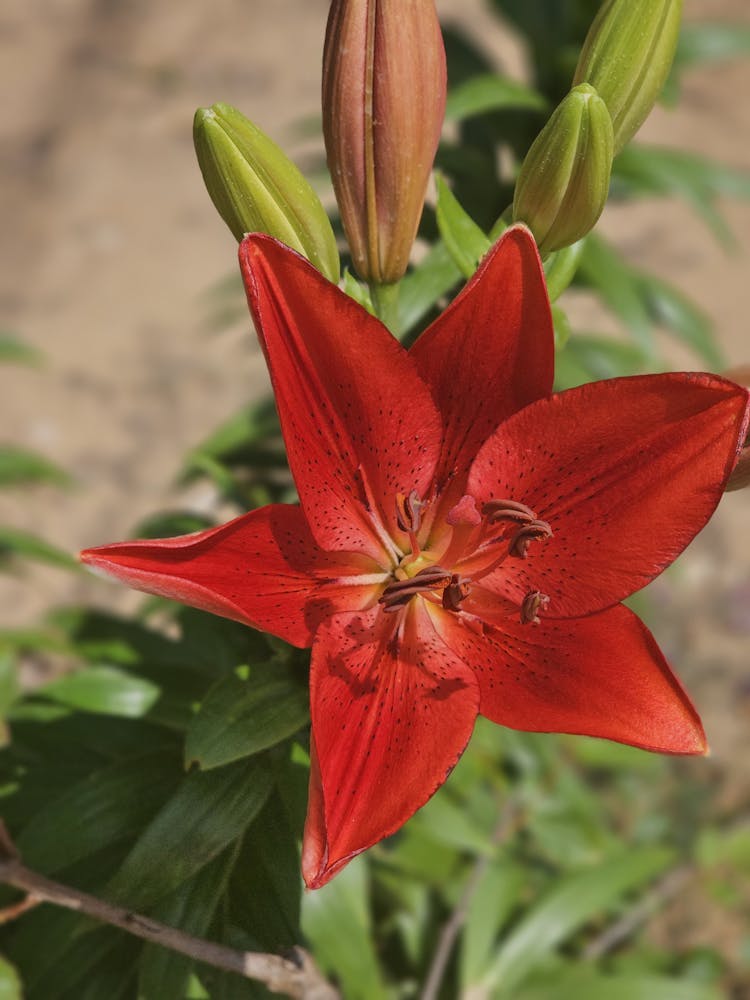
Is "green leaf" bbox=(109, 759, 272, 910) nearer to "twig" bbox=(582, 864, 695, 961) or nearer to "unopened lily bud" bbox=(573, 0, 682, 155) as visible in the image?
"unopened lily bud" bbox=(573, 0, 682, 155)

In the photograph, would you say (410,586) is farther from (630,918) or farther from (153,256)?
(153,256)

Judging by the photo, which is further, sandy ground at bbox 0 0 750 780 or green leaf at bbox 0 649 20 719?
sandy ground at bbox 0 0 750 780

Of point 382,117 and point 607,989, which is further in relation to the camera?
point 607,989

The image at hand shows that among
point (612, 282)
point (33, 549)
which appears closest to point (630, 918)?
point (612, 282)

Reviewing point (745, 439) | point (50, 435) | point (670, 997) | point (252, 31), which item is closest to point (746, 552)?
point (670, 997)

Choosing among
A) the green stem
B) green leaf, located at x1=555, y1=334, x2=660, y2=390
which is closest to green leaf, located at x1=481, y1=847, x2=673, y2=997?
green leaf, located at x1=555, y1=334, x2=660, y2=390

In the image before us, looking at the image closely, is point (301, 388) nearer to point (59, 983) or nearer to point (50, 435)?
point (59, 983)

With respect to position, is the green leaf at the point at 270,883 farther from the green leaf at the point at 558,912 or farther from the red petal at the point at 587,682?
the green leaf at the point at 558,912
